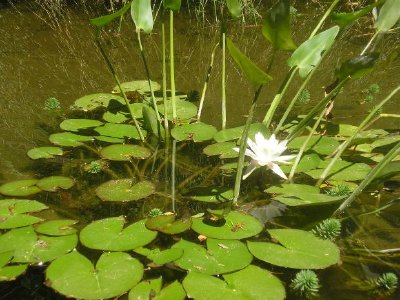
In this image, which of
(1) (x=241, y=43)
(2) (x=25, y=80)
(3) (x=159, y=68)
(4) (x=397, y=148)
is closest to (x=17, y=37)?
(2) (x=25, y=80)

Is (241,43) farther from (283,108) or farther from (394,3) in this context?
(394,3)

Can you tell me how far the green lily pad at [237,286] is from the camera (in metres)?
1.08

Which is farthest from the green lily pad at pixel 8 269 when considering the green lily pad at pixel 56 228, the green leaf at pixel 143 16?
the green leaf at pixel 143 16

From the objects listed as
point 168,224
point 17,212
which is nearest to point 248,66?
point 168,224

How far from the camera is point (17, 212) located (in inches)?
53.8

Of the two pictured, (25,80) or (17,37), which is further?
(17,37)

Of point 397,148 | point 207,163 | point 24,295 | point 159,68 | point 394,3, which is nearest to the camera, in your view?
point 24,295

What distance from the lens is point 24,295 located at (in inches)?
45.4

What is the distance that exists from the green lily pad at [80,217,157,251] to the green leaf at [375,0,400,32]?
104 cm

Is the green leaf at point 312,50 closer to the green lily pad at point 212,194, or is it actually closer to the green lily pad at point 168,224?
the green lily pad at point 212,194

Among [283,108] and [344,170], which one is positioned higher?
[283,108]

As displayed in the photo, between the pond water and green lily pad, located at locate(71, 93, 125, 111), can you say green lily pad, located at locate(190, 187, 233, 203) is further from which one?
green lily pad, located at locate(71, 93, 125, 111)

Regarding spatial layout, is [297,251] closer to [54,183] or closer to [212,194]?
[212,194]

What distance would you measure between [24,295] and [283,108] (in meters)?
1.50
